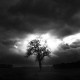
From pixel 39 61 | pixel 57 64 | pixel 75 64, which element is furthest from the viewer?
pixel 57 64

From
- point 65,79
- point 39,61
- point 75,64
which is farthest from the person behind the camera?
point 75,64

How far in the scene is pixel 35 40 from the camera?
2148 inches

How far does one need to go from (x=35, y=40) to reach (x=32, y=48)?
13.5 ft

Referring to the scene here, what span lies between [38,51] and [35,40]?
5.58 metres

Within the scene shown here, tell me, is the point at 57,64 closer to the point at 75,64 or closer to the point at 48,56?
the point at 75,64

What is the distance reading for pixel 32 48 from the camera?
53406mm

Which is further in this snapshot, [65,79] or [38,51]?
[38,51]

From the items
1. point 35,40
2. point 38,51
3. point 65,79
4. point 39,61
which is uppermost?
point 35,40

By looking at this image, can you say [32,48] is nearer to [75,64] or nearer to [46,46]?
[46,46]

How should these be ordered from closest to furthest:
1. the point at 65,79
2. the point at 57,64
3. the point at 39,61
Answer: the point at 65,79 → the point at 39,61 → the point at 57,64

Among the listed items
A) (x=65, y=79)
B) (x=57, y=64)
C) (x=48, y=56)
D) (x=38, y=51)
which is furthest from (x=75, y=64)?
(x=65, y=79)

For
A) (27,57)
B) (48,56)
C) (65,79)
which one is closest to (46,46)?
(48,56)

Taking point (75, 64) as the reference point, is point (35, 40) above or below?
above

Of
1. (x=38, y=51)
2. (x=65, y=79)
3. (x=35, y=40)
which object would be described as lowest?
(x=65, y=79)
